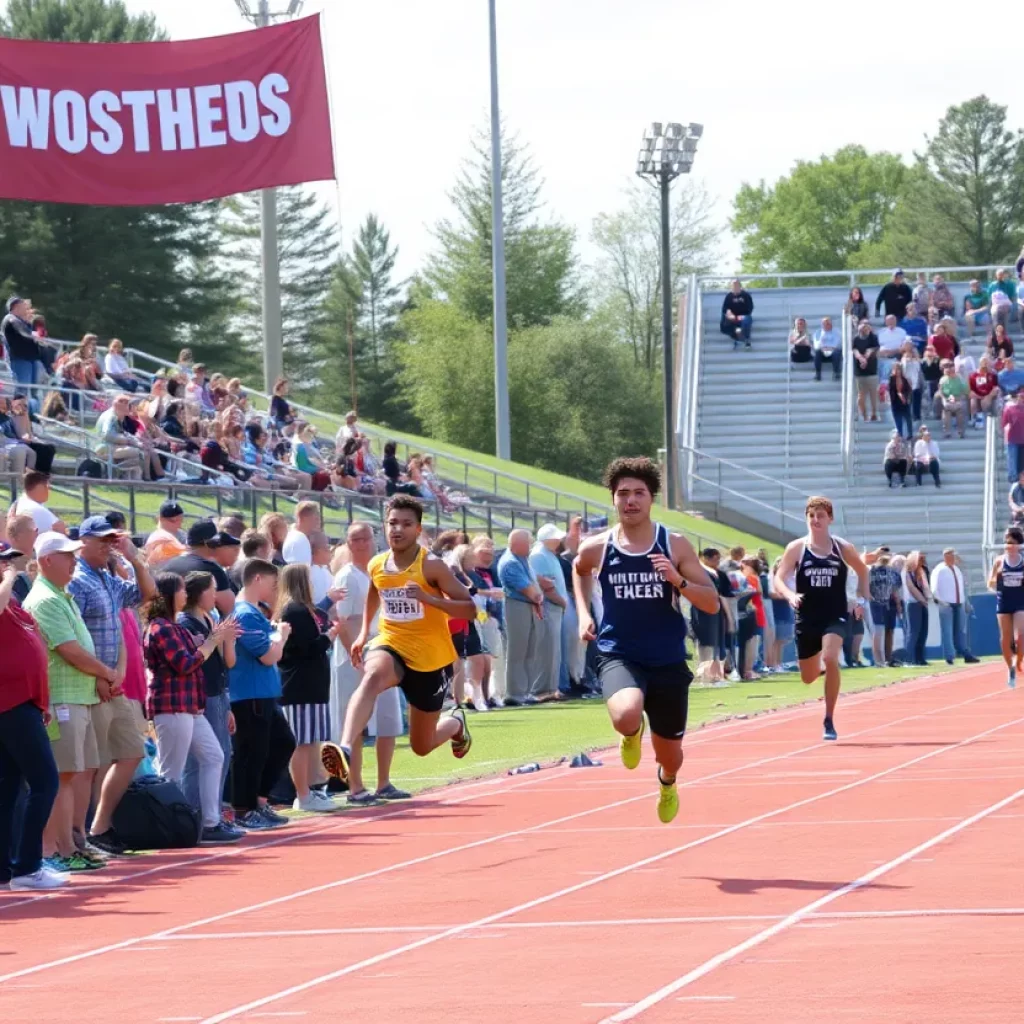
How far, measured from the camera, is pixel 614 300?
109 meters

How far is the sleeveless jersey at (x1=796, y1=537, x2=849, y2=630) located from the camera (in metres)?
19.6

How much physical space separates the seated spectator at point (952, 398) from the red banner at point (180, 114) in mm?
21380

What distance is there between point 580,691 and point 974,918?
19.1m

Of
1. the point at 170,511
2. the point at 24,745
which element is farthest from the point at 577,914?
the point at 170,511

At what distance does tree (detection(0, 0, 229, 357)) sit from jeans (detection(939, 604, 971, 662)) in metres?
36.2

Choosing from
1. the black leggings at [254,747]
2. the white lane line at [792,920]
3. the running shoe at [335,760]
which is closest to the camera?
the white lane line at [792,920]

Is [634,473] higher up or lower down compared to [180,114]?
lower down

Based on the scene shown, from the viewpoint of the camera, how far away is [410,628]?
566 inches

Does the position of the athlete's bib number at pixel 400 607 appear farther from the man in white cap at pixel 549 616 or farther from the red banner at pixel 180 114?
the red banner at pixel 180 114

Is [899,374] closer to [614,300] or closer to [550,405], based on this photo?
[550,405]

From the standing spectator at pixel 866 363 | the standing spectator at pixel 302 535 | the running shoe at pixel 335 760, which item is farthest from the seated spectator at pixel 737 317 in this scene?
the running shoe at pixel 335 760

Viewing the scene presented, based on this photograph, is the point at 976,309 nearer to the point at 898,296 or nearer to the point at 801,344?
the point at 898,296

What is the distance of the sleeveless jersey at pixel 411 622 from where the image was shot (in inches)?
564

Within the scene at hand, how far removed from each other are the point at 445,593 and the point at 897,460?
33279 mm
